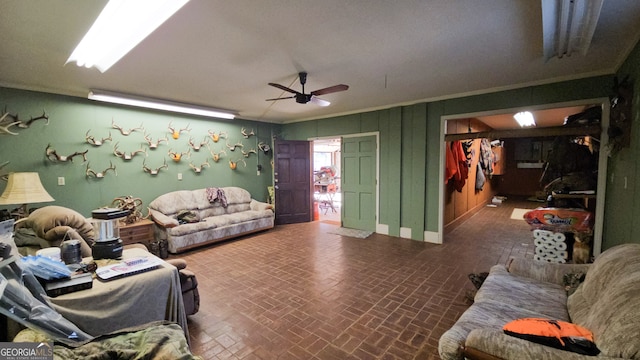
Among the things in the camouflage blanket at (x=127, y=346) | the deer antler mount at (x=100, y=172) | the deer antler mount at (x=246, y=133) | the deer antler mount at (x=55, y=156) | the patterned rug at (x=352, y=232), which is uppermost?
the deer antler mount at (x=246, y=133)

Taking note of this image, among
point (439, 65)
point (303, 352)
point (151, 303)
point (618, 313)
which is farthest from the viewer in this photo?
point (439, 65)

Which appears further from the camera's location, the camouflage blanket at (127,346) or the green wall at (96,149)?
the green wall at (96,149)

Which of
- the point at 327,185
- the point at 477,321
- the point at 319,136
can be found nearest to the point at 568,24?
the point at 477,321

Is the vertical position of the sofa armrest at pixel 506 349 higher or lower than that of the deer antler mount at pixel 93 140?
lower

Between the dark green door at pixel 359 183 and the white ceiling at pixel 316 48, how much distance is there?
1.62 metres

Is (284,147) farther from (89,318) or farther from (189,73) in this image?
(89,318)

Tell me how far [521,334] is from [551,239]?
281cm

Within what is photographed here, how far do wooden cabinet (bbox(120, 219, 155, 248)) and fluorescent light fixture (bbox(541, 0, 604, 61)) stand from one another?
5330mm

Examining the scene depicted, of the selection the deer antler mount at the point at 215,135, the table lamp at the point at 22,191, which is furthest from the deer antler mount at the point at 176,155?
the table lamp at the point at 22,191

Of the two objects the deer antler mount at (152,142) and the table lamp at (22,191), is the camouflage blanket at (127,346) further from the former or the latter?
the deer antler mount at (152,142)

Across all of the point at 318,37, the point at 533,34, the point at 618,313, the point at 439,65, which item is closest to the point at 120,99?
the point at 318,37

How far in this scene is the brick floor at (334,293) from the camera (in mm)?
2123

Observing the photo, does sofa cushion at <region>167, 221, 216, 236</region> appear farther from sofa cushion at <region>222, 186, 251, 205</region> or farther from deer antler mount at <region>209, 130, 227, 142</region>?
deer antler mount at <region>209, 130, 227, 142</region>

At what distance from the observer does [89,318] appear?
57.2 inches
